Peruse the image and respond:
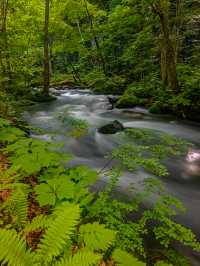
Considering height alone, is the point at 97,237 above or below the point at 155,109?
above

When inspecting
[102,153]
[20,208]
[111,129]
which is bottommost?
[102,153]

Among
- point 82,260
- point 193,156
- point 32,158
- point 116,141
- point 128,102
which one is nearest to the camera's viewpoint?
point 82,260

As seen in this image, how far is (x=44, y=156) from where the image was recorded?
4.33 m

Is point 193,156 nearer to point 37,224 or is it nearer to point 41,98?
point 37,224

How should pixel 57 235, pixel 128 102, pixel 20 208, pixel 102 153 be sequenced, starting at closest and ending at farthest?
pixel 57 235 < pixel 20 208 < pixel 102 153 < pixel 128 102

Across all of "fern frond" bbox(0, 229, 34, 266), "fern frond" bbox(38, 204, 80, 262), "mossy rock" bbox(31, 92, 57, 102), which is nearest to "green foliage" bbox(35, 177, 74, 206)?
"fern frond" bbox(38, 204, 80, 262)

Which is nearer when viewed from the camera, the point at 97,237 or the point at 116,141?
the point at 97,237

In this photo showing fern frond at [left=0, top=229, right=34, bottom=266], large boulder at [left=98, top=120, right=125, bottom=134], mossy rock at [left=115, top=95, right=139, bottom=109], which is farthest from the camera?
mossy rock at [left=115, top=95, right=139, bottom=109]

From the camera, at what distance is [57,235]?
227 centimetres

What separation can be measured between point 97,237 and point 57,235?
572mm

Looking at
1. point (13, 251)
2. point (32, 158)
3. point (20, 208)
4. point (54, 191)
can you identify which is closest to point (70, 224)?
point (13, 251)

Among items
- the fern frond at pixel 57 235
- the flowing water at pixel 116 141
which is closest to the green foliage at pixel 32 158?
the fern frond at pixel 57 235

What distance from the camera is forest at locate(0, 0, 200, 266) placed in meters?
2.96

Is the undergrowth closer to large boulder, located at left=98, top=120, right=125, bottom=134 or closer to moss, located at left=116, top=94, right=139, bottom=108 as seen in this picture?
large boulder, located at left=98, top=120, right=125, bottom=134
